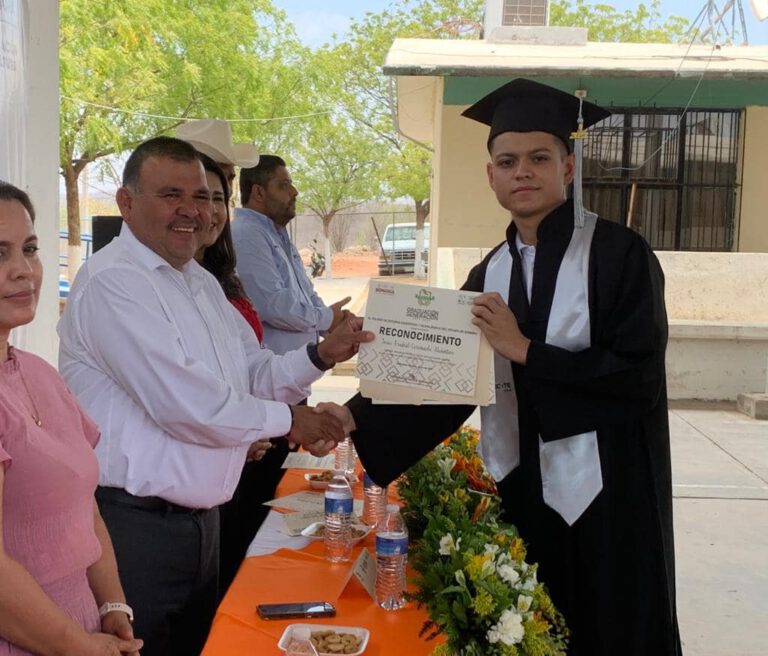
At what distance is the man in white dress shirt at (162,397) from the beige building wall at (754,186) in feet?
38.7

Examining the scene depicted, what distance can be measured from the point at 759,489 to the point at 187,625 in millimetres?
6542

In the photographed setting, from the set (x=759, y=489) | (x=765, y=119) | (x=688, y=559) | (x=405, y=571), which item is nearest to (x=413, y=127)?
(x=765, y=119)

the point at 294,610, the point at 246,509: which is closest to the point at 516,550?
the point at 294,610

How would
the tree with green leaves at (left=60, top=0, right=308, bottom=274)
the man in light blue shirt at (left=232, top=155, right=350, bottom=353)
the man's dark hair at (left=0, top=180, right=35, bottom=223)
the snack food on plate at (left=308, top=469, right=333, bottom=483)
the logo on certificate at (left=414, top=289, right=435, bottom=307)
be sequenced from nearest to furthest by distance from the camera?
the man's dark hair at (left=0, top=180, right=35, bottom=223) < the logo on certificate at (left=414, top=289, right=435, bottom=307) < the snack food on plate at (left=308, top=469, right=333, bottom=483) < the man in light blue shirt at (left=232, top=155, right=350, bottom=353) < the tree with green leaves at (left=60, top=0, right=308, bottom=274)

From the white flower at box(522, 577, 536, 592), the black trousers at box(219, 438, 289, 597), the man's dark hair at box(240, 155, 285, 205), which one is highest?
the man's dark hair at box(240, 155, 285, 205)

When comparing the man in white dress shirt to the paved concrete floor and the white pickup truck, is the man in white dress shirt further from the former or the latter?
the white pickup truck

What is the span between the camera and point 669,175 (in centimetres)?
1341

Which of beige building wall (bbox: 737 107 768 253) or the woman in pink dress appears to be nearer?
the woman in pink dress

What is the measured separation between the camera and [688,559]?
644cm

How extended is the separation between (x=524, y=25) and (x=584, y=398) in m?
14.9

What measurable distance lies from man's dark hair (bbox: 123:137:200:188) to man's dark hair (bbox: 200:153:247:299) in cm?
157

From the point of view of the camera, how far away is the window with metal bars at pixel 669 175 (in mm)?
13234

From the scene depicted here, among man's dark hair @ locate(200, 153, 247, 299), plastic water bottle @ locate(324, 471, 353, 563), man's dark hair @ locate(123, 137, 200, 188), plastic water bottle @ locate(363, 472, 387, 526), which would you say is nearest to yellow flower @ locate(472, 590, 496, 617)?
plastic water bottle @ locate(324, 471, 353, 563)

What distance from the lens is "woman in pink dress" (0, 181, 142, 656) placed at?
6.25ft
